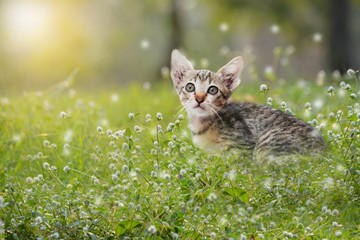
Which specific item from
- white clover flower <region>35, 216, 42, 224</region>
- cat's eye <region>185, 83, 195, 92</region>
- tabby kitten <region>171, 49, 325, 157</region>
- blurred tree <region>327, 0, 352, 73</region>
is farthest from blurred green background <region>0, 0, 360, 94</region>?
white clover flower <region>35, 216, 42, 224</region>

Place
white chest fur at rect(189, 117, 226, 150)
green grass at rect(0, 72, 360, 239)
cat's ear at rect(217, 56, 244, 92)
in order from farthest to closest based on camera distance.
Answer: white chest fur at rect(189, 117, 226, 150) → cat's ear at rect(217, 56, 244, 92) → green grass at rect(0, 72, 360, 239)

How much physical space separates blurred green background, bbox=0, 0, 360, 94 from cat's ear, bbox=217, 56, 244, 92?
9579mm

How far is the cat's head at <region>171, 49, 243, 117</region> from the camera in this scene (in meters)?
4.63

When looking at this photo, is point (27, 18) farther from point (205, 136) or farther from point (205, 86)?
point (205, 86)

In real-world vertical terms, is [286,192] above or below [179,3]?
below

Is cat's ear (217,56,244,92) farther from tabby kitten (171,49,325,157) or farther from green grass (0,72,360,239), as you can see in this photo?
green grass (0,72,360,239)

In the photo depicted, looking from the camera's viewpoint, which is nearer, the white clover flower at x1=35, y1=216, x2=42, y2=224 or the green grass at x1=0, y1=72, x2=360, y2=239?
the white clover flower at x1=35, y1=216, x2=42, y2=224

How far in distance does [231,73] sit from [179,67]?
22.4 inches

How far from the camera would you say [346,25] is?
1392cm

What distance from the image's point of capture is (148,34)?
69.8 feet

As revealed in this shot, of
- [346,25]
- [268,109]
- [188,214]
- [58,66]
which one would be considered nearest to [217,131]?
[268,109]

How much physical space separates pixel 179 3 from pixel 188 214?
485 inches

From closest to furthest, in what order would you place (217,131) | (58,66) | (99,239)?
(99,239), (217,131), (58,66)

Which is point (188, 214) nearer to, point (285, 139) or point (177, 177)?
point (177, 177)
